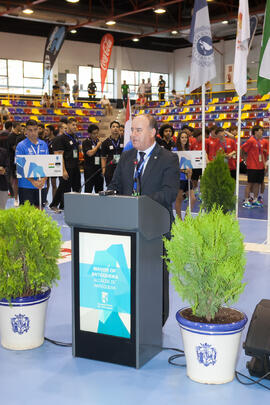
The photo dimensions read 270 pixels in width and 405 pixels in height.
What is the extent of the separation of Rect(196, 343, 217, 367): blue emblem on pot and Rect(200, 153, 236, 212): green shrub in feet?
14.6

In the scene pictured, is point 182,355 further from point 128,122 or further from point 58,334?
point 128,122

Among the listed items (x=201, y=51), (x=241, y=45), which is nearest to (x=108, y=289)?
(x=241, y=45)

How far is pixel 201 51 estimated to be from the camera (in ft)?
22.3

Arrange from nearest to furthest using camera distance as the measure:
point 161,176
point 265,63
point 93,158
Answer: point 161,176 → point 265,63 → point 93,158

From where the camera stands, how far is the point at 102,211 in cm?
278

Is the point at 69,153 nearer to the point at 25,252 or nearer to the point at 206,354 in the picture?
the point at 25,252

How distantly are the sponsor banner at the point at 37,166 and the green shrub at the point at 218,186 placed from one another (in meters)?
2.07

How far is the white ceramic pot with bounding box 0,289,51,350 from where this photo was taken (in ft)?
9.92

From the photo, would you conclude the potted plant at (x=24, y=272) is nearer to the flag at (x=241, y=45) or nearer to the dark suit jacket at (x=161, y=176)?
the dark suit jacket at (x=161, y=176)

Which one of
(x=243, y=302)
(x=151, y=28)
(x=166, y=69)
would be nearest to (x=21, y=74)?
(x=151, y=28)

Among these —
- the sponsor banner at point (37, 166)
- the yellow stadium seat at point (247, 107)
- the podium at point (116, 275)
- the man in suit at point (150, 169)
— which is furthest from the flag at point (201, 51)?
the yellow stadium seat at point (247, 107)

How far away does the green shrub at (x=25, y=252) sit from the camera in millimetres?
2990

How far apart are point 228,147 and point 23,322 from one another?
7695mm

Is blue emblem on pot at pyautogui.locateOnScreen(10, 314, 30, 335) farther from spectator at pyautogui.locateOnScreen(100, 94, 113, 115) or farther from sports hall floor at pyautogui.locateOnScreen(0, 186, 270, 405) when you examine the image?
spectator at pyautogui.locateOnScreen(100, 94, 113, 115)
